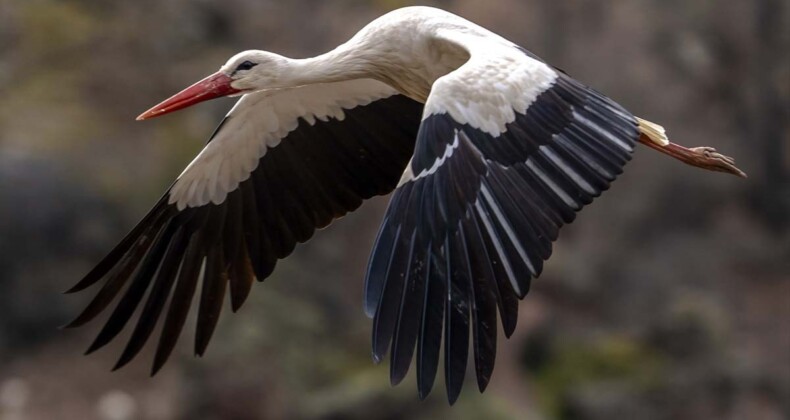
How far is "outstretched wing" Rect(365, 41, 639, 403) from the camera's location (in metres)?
5.41

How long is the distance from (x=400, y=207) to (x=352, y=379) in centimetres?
829

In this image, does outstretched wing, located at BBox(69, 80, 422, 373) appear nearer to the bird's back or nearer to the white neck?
the white neck

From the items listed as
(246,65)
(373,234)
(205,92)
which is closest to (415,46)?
(246,65)

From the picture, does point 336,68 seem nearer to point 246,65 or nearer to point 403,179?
point 246,65

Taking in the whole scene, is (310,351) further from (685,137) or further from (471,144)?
(471,144)

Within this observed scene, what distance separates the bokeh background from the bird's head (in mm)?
6515

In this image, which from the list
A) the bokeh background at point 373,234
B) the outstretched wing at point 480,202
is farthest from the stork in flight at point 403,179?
the bokeh background at point 373,234

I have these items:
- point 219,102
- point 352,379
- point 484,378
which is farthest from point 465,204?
point 219,102

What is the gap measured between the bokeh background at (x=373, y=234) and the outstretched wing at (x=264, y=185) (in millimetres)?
6100

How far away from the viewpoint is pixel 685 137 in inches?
663

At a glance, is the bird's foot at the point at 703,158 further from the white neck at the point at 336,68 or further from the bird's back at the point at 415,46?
the white neck at the point at 336,68

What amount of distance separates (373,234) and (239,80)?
26.2 ft

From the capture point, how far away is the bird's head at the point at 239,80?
692 cm

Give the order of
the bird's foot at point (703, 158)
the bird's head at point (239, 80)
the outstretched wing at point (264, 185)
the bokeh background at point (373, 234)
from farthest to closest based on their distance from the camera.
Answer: the bokeh background at point (373, 234) → the outstretched wing at point (264, 185) → the bird's foot at point (703, 158) → the bird's head at point (239, 80)
